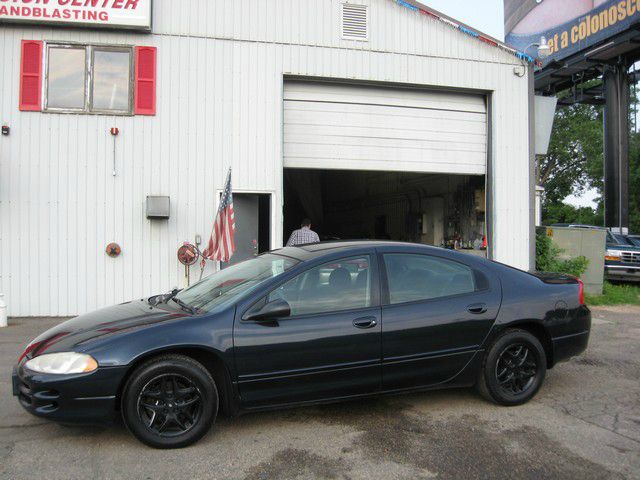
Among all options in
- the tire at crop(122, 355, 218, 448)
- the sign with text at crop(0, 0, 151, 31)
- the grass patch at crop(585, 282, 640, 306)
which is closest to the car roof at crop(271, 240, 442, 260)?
the tire at crop(122, 355, 218, 448)

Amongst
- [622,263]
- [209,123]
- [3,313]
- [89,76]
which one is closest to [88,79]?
[89,76]

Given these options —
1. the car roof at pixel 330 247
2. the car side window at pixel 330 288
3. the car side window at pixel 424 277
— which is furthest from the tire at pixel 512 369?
the car side window at pixel 330 288

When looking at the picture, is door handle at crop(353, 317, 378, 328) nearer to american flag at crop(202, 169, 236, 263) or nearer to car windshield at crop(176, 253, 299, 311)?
car windshield at crop(176, 253, 299, 311)

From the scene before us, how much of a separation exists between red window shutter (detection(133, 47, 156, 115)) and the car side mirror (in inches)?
262

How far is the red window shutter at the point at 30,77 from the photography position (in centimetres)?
915

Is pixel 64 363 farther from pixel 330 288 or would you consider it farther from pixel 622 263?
pixel 622 263

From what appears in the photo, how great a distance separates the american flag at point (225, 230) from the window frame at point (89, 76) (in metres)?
2.52

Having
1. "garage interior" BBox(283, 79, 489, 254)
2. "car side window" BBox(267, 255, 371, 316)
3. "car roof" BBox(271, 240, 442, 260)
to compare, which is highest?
"garage interior" BBox(283, 79, 489, 254)

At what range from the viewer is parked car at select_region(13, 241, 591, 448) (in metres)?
3.66

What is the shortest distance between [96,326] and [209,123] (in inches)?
248

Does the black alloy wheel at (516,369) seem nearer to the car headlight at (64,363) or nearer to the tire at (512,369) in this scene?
the tire at (512,369)

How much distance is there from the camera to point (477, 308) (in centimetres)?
453

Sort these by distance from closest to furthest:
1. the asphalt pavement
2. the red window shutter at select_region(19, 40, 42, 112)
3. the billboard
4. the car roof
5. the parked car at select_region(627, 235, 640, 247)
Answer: the asphalt pavement, the car roof, the red window shutter at select_region(19, 40, 42, 112), the parked car at select_region(627, 235, 640, 247), the billboard

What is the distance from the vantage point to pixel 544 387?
5.30 meters
